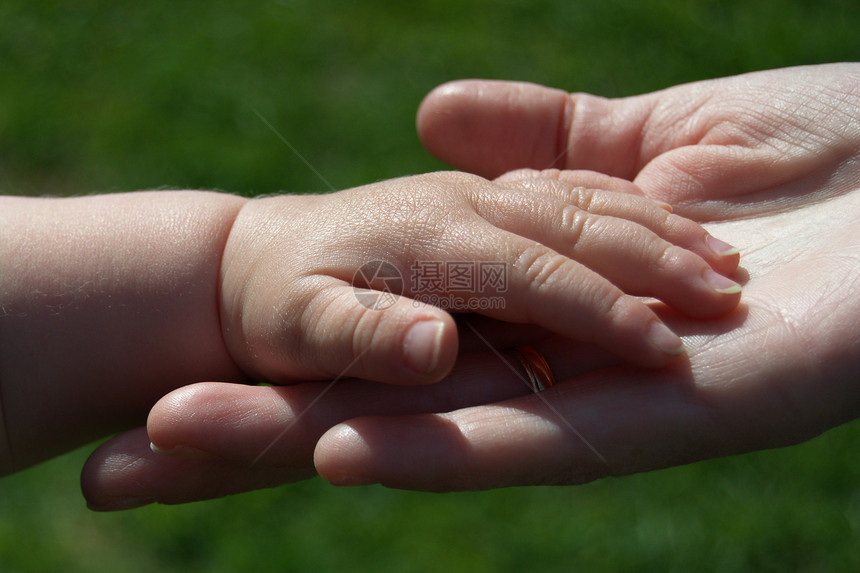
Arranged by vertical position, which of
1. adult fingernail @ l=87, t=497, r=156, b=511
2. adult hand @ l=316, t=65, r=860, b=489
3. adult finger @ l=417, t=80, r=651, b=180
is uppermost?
adult finger @ l=417, t=80, r=651, b=180

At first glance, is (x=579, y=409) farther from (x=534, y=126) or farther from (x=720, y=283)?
(x=534, y=126)

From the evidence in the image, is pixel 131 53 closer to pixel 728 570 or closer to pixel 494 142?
pixel 494 142

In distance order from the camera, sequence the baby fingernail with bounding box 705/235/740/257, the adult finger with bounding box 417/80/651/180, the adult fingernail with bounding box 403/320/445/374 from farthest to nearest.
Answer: the adult finger with bounding box 417/80/651/180 < the baby fingernail with bounding box 705/235/740/257 < the adult fingernail with bounding box 403/320/445/374

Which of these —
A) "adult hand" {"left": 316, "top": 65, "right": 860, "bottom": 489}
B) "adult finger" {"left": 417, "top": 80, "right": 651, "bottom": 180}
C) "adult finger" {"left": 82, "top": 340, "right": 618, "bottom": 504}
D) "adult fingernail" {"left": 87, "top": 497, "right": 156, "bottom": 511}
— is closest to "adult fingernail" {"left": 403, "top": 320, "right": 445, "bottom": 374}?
"adult hand" {"left": 316, "top": 65, "right": 860, "bottom": 489}

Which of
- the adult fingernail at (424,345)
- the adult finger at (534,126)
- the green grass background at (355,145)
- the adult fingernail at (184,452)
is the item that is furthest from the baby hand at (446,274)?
the green grass background at (355,145)

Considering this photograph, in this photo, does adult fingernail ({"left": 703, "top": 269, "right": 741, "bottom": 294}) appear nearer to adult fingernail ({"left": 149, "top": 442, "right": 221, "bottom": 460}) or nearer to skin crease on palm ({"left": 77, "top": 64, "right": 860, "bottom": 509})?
skin crease on palm ({"left": 77, "top": 64, "right": 860, "bottom": 509})

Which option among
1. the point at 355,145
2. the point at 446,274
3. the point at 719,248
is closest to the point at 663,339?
the point at 719,248

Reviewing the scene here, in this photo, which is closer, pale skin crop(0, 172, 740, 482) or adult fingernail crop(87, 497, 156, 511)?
pale skin crop(0, 172, 740, 482)

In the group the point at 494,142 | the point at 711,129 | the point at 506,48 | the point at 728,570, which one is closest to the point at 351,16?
the point at 506,48

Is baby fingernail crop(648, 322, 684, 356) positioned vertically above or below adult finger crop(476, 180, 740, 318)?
below
